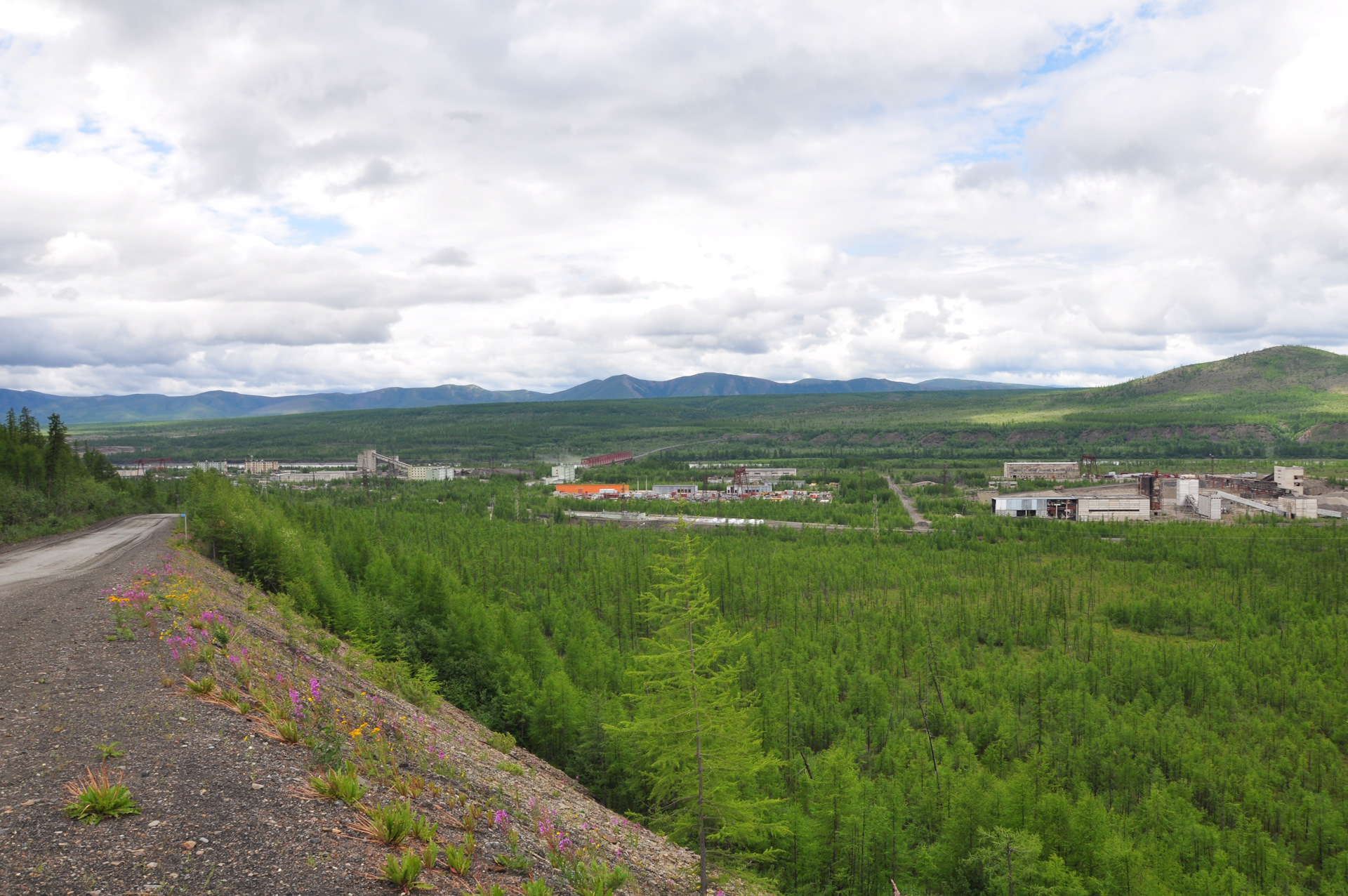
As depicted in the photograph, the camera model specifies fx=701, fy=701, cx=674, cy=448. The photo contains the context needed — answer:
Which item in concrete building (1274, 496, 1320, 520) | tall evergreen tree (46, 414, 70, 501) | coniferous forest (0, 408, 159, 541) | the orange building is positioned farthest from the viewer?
the orange building

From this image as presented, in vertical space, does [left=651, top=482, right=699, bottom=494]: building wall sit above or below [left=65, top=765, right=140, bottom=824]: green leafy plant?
below

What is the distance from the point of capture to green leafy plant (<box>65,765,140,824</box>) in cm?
820

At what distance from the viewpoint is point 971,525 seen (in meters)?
107

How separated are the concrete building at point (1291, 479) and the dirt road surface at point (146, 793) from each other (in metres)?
156

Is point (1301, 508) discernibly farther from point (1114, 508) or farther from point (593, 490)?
point (593, 490)

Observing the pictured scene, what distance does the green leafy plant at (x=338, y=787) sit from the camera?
9.55 meters

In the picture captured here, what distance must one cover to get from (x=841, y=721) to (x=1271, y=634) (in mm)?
47695

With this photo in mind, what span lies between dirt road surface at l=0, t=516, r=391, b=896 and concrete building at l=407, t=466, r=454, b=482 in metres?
161

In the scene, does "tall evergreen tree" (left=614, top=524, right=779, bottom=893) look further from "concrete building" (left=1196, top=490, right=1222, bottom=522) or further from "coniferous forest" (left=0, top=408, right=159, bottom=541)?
"concrete building" (left=1196, top=490, right=1222, bottom=522)

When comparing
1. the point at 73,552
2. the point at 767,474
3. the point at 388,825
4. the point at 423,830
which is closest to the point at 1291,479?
the point at 767,474

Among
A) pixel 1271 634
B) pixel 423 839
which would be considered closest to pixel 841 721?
pixel 423 839

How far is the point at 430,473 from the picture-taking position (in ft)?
570

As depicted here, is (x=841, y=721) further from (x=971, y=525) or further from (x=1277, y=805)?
(x=971, y=525)

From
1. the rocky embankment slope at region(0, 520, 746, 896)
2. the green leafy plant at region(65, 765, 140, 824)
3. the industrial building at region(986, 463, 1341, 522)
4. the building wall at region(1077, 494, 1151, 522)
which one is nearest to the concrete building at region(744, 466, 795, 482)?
the industrial building at region(986, 463, 1341, 522)
